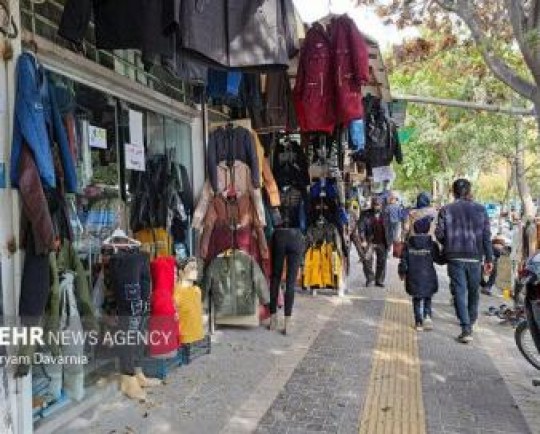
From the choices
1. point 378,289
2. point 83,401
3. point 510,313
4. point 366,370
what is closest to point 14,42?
point 83,401

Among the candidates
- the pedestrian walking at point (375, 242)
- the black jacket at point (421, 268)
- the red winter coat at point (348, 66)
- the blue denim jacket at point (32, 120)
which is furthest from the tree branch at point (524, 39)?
the blue denim jacket at point (32, 120)

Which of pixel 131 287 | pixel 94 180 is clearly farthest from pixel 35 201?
pixel 94 180

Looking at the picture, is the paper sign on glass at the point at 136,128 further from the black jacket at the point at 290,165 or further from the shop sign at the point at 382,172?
the shop sign at the point at 382,172

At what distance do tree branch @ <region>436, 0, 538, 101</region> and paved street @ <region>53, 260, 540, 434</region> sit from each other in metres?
3.36

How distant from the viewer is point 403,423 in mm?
4496

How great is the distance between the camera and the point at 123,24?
13.7 feet

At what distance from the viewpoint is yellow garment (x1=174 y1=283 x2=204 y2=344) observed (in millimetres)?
5580

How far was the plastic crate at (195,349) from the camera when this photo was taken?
19.3ft

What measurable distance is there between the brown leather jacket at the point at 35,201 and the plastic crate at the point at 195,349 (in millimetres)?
2541

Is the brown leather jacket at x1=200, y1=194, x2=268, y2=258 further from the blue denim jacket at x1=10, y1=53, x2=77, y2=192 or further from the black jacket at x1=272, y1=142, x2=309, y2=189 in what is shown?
the blue denim jacket at x1=10, y1=53, x2=77, y2=192

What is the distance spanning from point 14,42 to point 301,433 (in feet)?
10.6

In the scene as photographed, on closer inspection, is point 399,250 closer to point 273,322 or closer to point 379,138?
point 379,138

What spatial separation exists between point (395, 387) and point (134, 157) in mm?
3176

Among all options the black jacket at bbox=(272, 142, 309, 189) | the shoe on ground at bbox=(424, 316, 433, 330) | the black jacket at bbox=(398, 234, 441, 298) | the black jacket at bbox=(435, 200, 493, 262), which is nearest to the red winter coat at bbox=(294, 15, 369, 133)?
the black jacket at bbox=(435, 200, 493, 262)
